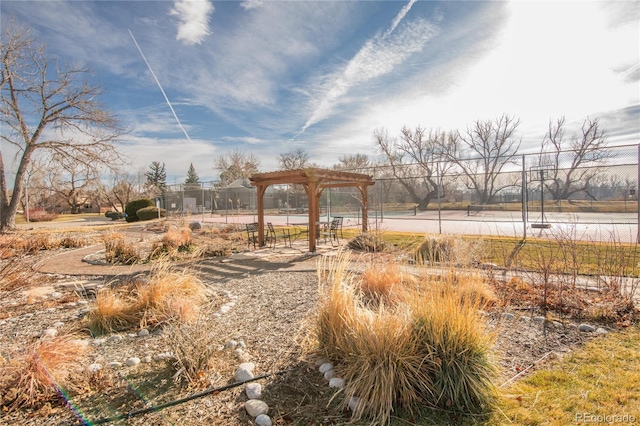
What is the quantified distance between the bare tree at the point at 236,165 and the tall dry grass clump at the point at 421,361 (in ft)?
142

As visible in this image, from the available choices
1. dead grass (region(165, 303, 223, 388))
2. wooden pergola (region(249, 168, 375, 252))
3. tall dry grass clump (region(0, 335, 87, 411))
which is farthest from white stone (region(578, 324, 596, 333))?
wooden pergola (region(249, 168, 375, 252))

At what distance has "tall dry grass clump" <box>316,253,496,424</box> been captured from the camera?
2191 mm

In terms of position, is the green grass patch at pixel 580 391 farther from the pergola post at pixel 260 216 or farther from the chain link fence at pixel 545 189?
the pergola post at pixel 260 216

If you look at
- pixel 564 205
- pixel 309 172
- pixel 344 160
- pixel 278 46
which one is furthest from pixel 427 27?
pixel 344 160

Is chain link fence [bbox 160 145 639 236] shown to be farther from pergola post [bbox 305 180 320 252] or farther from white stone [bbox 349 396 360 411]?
white stone [bbox 349 396 360 411]

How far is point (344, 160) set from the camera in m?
38.1

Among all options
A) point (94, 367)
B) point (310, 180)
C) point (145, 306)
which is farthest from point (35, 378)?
point (310, 180)

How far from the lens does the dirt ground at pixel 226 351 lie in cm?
214

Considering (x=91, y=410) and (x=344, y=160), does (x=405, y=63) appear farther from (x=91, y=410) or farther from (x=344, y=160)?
(x=344, y=160)

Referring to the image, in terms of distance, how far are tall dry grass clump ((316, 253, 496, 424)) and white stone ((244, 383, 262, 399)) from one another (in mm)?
602

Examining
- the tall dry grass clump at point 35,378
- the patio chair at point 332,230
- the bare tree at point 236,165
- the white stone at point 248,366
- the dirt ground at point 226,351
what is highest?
the bare tree at point 236,165

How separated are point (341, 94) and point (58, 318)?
39.4ft

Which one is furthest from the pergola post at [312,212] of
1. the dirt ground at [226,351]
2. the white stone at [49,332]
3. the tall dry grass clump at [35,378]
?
the tall dry grass clump at [35,378]

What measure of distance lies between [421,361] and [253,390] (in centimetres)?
119
